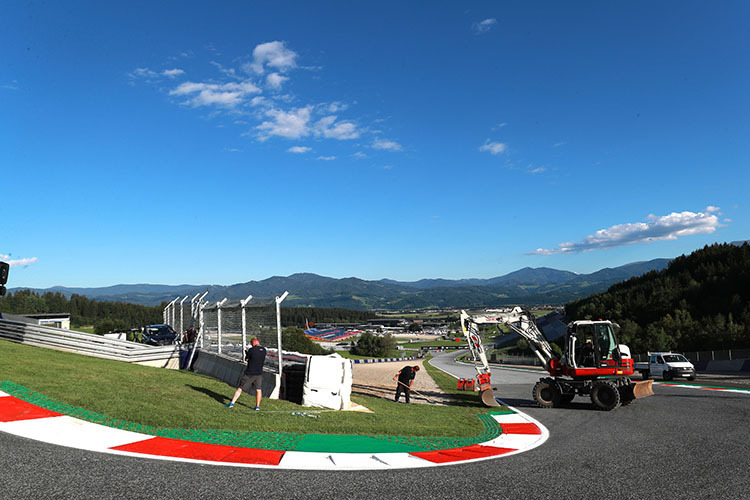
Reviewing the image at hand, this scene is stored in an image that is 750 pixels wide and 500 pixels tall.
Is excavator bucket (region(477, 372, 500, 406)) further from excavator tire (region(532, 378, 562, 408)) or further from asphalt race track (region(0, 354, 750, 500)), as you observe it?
asphalt race track (region(0, 354, 750, 500))

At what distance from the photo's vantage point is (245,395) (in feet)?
40.1

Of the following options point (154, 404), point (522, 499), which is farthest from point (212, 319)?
point (522, 499)

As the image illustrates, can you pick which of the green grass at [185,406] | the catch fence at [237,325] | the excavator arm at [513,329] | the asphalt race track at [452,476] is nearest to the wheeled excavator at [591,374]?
the excavator arm at [513,329]

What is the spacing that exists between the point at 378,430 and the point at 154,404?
4.44m

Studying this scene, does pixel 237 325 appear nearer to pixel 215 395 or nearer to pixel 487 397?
pixel 215 395

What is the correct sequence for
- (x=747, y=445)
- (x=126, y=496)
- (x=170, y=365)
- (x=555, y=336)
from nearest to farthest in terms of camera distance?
(x=126, y=496) → (x=747, y=445) → (x=170, y=365) → (x=555, y=336)

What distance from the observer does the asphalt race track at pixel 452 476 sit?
500cm

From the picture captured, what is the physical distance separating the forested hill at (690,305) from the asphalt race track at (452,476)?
136 ft

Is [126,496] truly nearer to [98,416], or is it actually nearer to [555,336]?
[98,416]

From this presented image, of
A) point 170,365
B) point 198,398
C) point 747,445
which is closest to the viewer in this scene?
point 747,445

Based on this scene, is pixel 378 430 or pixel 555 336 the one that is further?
pixel 555 336

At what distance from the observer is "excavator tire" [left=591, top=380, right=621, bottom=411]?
14.4 m

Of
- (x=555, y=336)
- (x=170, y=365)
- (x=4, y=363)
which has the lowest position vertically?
(x=555, y=336)

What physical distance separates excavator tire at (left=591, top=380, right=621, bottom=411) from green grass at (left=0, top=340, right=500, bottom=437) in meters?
4.19
